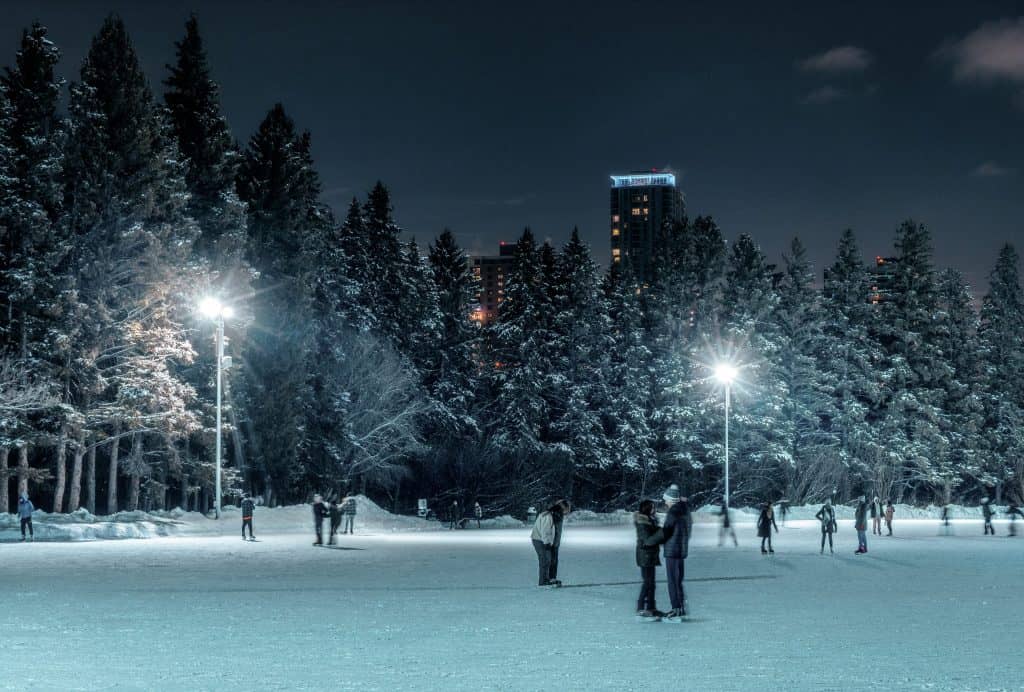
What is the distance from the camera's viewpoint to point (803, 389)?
70.4 metres

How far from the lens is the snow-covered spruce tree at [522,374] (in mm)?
64438

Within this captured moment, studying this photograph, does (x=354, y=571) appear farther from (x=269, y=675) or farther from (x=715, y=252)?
(x=715, y=252)

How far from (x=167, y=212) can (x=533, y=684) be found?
4072cm

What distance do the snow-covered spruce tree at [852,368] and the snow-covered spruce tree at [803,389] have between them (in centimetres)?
53

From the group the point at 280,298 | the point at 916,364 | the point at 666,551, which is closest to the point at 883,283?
the point at 916,364

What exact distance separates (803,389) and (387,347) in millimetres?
26967

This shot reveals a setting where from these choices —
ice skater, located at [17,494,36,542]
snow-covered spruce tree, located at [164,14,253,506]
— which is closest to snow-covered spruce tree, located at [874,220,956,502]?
snow-covered spruce tree, located at [164,14,253,506]

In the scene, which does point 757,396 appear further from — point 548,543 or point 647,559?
point 647,559

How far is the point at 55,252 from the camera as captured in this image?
41.3m

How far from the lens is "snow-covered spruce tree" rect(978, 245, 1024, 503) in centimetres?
7694

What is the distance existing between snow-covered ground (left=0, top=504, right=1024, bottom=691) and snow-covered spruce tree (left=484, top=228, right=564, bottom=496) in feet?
124

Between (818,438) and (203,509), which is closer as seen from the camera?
(203,509)

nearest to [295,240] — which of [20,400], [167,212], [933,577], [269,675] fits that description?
[167,212]

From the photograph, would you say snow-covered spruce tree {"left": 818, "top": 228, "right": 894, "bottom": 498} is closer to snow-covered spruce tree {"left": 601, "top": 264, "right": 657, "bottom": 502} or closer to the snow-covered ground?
snow-covered spruce tree {"left": 601, "top": 264, "right": 657, "bottom": 502}
